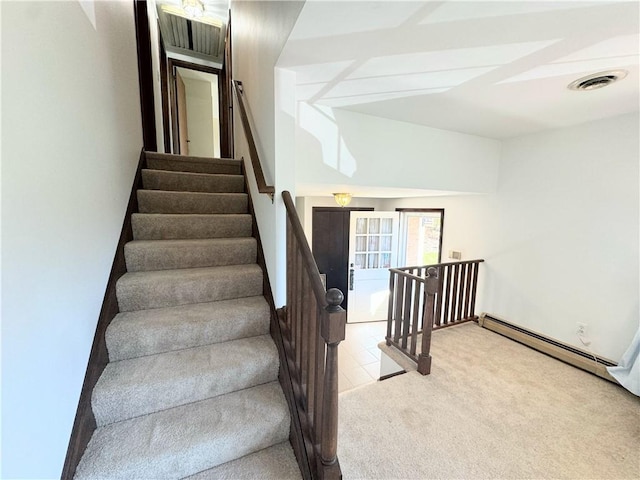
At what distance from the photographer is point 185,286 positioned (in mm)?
1717

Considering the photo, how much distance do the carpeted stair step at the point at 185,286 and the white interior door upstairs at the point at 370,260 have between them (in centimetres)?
309

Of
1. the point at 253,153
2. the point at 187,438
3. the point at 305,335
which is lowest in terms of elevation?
the point at 187,438

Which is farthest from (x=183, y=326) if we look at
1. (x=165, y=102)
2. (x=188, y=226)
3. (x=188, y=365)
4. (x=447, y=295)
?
(x=165, y=102)

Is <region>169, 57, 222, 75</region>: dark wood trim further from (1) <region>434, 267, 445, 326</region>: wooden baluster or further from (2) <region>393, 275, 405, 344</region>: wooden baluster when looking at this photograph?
(1) <region>434, 267, 445, 326</region>: wooden baluster

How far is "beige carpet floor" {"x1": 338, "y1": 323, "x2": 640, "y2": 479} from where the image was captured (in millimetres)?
1492

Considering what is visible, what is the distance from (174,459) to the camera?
43.8 inches

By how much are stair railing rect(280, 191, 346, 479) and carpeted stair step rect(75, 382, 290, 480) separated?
19cm

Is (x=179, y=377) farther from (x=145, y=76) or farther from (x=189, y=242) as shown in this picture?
(x=145, y=76)

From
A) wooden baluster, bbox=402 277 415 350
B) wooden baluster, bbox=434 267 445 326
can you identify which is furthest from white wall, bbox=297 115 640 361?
wooden baluster, bbox=402 277 415 350

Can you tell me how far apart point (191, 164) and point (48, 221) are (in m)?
1.89

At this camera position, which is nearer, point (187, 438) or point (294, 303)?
point (187, 438)

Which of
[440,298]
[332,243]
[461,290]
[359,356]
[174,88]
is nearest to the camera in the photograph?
[440,298]

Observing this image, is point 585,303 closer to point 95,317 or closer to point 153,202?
point 95,317

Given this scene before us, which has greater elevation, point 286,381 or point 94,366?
point 94,366
